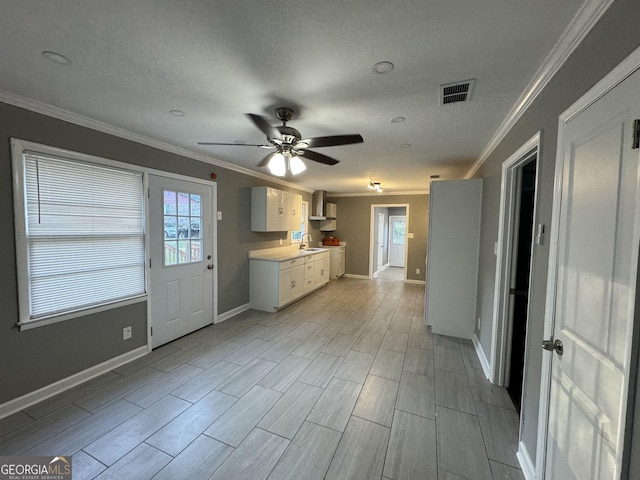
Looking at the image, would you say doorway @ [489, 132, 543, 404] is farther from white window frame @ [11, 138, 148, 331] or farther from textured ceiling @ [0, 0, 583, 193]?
white window frame @ [11, 138, 148, 331]

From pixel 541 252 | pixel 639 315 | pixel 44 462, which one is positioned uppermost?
pixel 541 252

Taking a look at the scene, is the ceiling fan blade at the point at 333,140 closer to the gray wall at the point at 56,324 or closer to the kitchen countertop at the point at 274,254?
the gray wall at the point at 56,324

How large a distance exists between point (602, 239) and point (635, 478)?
76 centimetres

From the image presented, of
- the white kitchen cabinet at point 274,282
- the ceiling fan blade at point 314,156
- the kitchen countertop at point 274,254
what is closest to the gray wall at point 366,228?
the kitchen countertop at point 274,254

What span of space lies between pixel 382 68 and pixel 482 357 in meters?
2.96

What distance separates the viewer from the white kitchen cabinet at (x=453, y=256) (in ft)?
10.8

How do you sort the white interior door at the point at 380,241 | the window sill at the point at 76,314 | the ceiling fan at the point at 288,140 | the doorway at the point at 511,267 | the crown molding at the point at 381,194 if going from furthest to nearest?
the white interior door at the point at 380,241 → the crown molding at the point at 381,194 → the doorway at the point at 511,267 → the window sill at the point at 76,314 → the ceiling fan at the point at 288,140

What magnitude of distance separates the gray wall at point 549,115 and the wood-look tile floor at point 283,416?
1.69 feet

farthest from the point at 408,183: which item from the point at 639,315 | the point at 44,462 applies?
the point at 44,462

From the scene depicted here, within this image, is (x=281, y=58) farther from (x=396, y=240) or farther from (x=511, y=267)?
(x=396, y=240)

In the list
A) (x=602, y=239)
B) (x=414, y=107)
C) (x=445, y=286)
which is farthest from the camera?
(x=445, y=286)

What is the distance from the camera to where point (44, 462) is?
62.8 inches

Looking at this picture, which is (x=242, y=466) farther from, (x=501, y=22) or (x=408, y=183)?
(x=408, y=183)

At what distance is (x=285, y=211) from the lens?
16.4 ft
